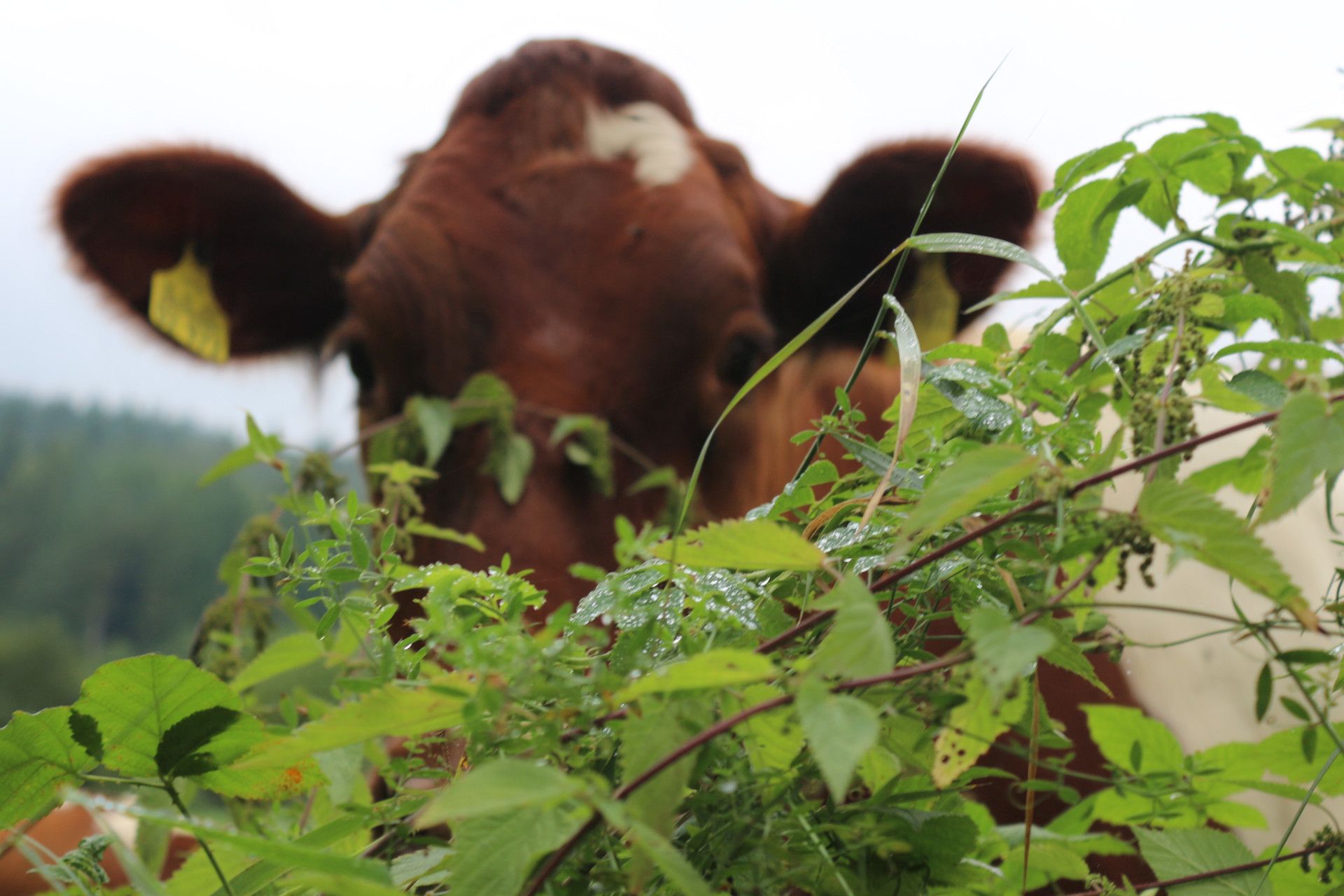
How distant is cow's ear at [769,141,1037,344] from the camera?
5.50 ft

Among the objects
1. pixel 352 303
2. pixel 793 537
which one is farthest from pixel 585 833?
pixel 352 303

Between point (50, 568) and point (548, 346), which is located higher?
point (548, 346)

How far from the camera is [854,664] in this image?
307 millimetres

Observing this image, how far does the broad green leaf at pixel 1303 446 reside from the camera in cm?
34

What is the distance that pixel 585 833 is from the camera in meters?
0.33

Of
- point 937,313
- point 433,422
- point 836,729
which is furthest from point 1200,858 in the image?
Answer: point 433,422

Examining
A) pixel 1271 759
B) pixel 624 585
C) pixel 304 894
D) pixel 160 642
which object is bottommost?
pixel 160 642

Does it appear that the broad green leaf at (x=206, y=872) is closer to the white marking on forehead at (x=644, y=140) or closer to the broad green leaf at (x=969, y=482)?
the broad green leaf at (x=969, y=482)

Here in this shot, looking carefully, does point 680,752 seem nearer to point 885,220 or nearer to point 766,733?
point 766,733

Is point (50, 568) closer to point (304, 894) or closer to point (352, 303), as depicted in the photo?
point (352, 303)

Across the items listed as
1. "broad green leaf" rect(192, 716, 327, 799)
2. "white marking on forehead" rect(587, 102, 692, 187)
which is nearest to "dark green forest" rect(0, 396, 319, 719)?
"white marking on forehead" rect(587, 102, 692, 187)

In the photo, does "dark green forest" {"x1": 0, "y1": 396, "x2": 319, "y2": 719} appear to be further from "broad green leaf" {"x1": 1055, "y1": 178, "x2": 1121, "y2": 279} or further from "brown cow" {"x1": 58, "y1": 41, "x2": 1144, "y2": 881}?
"broad green leaf" {"x1": 1055, "y1": 178, "x2": 1121, "y2": 279}

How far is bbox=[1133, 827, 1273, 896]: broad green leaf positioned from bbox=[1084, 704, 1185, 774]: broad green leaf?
0.08 m

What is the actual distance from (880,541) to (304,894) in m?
0.30
